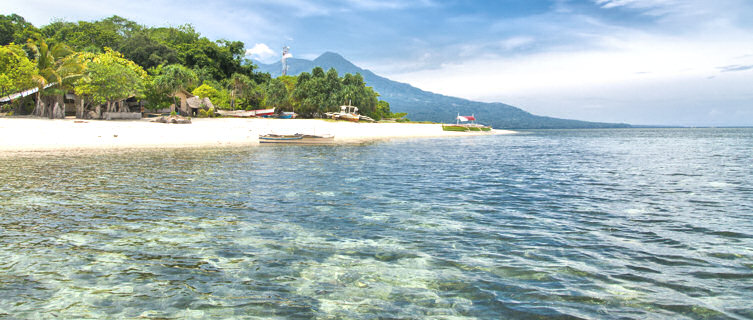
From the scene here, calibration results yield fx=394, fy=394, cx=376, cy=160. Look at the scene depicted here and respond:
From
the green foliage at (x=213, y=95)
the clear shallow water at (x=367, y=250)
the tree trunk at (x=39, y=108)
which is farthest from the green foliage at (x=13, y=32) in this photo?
the clear shallow water at (x=367, y=250)

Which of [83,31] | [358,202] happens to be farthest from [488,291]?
[83,31]

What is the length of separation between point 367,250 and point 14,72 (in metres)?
56.6

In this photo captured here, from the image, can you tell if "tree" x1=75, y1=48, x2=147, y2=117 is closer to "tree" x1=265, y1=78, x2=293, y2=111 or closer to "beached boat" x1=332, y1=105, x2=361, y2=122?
"tree" x1=265, y1=78, x2=293, y2=111

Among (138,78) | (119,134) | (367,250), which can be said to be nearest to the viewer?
(367,250)

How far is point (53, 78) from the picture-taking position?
1832 inches

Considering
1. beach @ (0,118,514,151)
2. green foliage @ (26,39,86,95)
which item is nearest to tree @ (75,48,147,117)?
green foliage @ (26,39,86,95)

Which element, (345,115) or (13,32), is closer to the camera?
(345,115)

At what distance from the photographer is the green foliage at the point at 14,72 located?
1748 inches

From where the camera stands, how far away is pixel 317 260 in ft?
27.2

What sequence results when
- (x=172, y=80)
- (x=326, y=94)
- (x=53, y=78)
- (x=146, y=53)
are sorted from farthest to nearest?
(x=326, y=94) < (x=146, y=53) < (x=172, y=80) < (x=53, y=78)

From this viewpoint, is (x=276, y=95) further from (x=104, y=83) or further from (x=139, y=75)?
(x=104, y=83)

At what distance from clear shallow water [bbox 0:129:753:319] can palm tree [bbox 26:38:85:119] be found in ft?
119

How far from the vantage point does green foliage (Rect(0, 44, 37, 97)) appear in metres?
44.4

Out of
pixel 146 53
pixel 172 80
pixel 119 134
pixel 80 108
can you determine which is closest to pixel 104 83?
pixel 80 108
